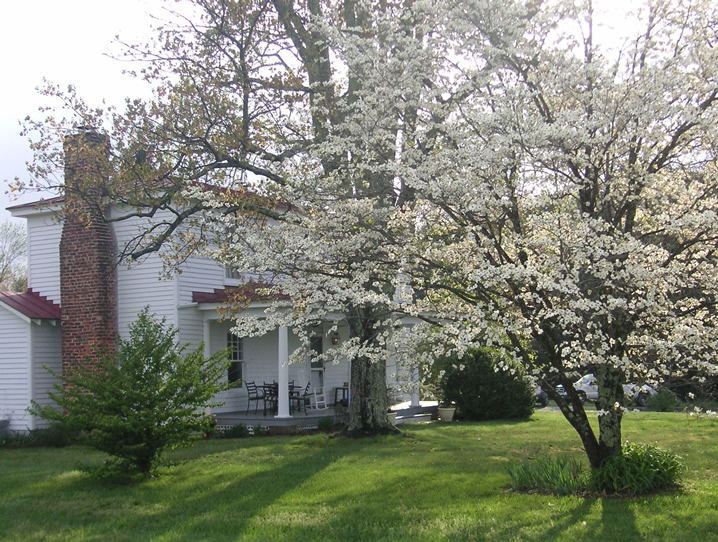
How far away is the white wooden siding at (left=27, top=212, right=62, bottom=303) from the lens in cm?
1906

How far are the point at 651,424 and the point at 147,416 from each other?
12912mm

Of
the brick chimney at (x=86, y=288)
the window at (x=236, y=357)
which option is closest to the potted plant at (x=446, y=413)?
the window at (x=236, y=357)

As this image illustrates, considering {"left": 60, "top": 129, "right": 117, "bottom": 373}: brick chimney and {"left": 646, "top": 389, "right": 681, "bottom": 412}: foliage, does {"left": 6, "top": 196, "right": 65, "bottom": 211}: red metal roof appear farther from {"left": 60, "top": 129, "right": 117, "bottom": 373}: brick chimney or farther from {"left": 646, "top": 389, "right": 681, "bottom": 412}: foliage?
{"left": 646, "top": 389, "right": 681, "bottom": 412}: foliage

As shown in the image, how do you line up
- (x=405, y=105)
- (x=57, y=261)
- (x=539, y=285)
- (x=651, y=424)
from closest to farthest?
(x=539, y=285), (x=405, y=105), (x=651, y=424), (x=57, y=261)

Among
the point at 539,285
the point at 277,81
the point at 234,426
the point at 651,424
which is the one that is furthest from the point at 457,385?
the point at 539,285

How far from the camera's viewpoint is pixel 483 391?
790 inches

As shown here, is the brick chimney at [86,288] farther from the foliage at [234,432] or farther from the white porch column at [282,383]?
the white porch column at [282,383]

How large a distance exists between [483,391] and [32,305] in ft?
39.3

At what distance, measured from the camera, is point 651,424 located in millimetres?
17859

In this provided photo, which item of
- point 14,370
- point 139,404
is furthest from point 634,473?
point 14,370

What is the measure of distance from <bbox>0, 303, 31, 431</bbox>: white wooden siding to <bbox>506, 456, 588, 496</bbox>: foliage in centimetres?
1310

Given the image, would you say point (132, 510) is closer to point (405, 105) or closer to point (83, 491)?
point (83, 491)

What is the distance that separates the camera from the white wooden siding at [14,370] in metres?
17.7

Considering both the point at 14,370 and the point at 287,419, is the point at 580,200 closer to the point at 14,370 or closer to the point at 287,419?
the point at 287,419
